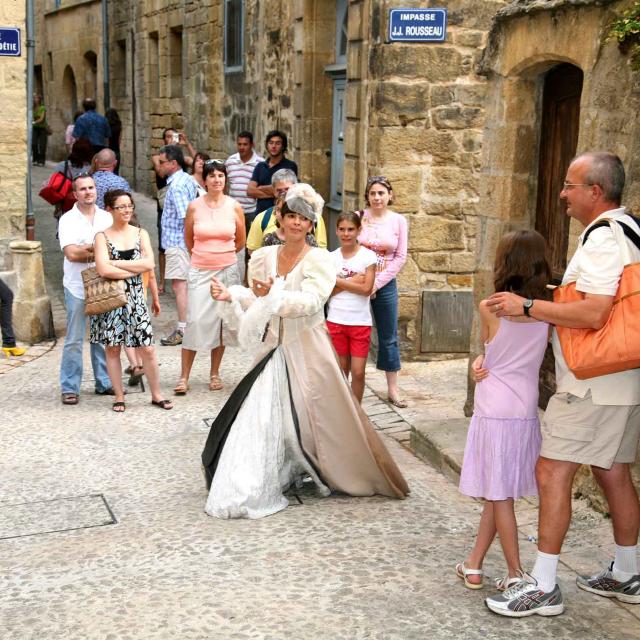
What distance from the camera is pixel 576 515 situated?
5184mm

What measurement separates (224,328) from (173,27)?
1182cm

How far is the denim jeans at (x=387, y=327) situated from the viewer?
24.9ft

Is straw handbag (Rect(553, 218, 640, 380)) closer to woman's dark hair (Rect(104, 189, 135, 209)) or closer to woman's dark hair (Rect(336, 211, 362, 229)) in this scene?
woman's dark hair (Rect(336, 211, 362, 229))

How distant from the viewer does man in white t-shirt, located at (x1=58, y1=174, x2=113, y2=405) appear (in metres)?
7.40

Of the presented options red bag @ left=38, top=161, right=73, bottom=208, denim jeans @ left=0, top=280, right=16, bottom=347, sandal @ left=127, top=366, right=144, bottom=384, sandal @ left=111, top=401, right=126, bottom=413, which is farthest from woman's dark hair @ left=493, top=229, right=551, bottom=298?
red bag @ left=38, top=161, right=73, bottom=208

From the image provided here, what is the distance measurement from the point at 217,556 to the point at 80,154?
6155 millimetres

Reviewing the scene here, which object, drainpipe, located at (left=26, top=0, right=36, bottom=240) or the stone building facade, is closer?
the stone building facade

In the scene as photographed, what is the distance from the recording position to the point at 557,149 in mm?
6078

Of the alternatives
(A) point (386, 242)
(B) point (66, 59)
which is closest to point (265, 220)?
(A) point (386, 242)

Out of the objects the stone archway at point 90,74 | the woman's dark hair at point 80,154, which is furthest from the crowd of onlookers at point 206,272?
the stone archway at point 90,74

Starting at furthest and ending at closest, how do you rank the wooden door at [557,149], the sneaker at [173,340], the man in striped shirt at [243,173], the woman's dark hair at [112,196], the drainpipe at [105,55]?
the drainpipe at [105,55], the man in striped shirt at [243,173], the sneaker at [173,340], the woman's dark hair at [112,196], the wooden door at [557,149]

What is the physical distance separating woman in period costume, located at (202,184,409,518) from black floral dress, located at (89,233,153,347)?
1827 millimetres

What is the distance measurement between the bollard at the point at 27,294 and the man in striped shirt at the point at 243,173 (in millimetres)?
2091

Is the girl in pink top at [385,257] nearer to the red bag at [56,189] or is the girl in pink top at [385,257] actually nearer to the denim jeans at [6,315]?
the denim jeans at [6,315]
